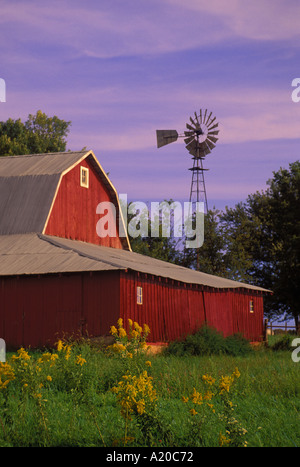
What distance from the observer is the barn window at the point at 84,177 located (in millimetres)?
34875

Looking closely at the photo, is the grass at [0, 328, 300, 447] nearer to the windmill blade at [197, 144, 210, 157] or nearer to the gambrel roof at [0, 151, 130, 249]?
the gambrel roof at [0, 151, 130, 249]

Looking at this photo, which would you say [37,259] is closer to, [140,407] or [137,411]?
[137,411]

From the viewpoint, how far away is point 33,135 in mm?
55844

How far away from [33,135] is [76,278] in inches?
1244

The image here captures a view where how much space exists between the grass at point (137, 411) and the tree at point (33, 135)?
39389mm

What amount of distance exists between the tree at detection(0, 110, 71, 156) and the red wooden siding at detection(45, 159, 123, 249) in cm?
1825

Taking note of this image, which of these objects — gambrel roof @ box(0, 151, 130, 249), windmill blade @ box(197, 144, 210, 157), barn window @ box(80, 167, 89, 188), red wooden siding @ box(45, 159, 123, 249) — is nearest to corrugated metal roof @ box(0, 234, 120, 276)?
gambrel roof @ box(0, 151, 130, 249)

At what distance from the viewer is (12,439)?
33.2ft

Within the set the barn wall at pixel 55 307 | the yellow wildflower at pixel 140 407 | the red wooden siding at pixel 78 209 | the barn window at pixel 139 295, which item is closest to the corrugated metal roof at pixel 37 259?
the barn wall at pixel 55 307

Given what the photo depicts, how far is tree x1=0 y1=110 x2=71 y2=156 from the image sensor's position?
174 ft

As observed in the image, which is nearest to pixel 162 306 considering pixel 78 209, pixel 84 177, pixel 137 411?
pixel 78 209

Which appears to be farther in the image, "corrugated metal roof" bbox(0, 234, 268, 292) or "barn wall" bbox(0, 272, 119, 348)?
"barn wall" bbox(0, 272, 119, 348)

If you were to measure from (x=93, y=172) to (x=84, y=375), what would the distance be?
23.1 m
